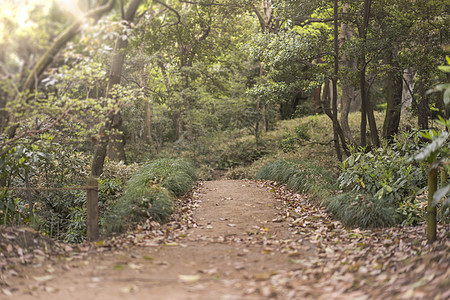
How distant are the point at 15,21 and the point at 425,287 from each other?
18.0 feet

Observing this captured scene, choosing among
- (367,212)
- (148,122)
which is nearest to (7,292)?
(367,212)

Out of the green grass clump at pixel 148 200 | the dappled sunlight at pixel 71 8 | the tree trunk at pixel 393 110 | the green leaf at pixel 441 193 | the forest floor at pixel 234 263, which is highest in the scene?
the dappled sunlight at pixel 71 8

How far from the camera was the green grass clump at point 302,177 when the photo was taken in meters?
8.30

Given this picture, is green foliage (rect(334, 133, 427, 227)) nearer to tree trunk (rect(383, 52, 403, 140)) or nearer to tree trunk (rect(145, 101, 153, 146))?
tree trunk (rect(383, 52, 403, 140))

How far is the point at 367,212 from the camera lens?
6.21 m

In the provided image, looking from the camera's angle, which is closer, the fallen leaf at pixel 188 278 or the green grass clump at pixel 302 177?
the fallen leaf at pixel 188 278

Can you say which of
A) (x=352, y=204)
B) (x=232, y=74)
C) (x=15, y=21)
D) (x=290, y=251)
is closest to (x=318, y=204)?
(x=352, y=204)

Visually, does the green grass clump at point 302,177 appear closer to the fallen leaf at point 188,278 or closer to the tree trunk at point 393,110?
the tree trunk at point 393,110

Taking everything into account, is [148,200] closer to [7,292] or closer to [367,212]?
[7,292]

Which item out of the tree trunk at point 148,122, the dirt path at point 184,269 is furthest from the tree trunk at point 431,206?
the tree trunk at point 148,122

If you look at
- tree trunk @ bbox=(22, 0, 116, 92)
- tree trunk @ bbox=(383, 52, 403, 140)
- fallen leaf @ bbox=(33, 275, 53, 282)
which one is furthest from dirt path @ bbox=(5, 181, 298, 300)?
tree trunk @ bbox=(383, 52, 403, 140)

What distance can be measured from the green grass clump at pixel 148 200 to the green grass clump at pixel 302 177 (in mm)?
2712

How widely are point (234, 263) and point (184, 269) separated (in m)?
0.67

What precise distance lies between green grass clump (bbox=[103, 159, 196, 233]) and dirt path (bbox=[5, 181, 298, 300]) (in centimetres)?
77
